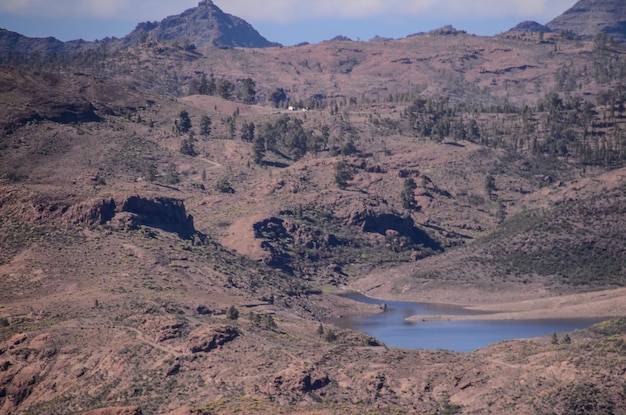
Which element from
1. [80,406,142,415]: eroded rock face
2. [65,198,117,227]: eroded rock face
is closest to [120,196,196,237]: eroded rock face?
[65,198,117,227]: eroded rock face

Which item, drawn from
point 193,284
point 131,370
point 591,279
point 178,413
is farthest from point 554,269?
point 178,413

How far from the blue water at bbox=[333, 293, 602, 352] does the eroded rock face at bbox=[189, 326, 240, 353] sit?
2874 cm

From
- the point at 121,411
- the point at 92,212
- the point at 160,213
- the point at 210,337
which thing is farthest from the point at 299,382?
the point at 160,213

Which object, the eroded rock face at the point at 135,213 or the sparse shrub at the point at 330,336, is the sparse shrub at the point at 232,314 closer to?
the sparse shrub at the point at 330,336

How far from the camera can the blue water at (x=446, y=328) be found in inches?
5812

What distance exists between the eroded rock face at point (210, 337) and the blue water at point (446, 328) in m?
28.7

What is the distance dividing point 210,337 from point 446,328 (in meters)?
52.3

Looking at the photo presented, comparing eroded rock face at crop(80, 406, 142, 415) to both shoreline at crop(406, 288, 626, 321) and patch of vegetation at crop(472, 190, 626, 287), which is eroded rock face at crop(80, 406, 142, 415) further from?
patch of vegetation at crop(472, 190, 626, 287)

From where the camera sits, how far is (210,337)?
11975 cm

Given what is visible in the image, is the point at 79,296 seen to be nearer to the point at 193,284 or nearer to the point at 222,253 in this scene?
the point at 193,284

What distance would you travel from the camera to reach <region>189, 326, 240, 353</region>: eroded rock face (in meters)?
119

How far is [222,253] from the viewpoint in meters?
184

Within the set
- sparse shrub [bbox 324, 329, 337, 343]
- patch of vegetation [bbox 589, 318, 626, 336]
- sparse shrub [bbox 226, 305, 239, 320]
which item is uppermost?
sparse shrub [bbox 226, 305, 239, 320]

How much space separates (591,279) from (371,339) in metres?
71.3
